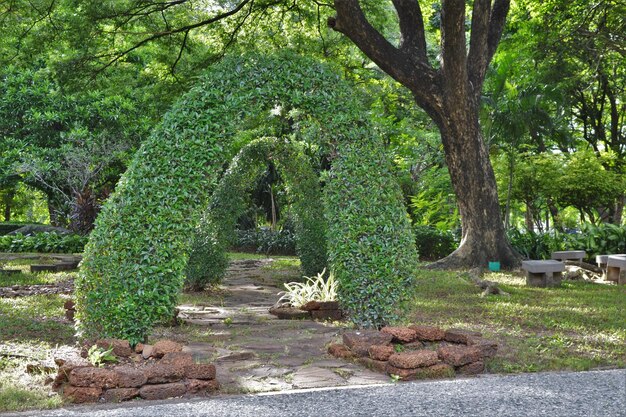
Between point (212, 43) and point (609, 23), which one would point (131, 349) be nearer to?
point (212, 43)

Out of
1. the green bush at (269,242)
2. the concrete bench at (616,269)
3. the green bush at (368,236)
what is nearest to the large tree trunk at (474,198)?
the concrete bench at (616,269)

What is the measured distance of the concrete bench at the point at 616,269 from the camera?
41.9 ft

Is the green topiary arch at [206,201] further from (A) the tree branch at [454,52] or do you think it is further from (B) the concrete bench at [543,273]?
(A) the tree branch at [454,52]

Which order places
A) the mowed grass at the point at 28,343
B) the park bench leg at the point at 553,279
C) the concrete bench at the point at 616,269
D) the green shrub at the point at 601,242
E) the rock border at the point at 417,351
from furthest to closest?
the green shrub at the point at 601,242 < the concrete bench at the point at 616,269 < the park bench leg at the point at 553,279 < the rock border at the point at 417,351 < the mowed grass at the point at 28,343

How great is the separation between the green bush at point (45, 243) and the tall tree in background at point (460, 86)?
32.2 ft

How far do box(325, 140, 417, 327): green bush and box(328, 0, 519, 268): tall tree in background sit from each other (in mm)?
6244

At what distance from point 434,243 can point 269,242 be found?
4.96 meters

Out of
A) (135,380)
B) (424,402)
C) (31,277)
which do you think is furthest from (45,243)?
(424,402)

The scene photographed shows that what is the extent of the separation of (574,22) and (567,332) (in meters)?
11.0

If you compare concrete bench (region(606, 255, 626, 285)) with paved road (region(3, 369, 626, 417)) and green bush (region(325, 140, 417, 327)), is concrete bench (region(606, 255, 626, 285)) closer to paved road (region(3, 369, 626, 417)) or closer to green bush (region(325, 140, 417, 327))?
green bush (region(325, 140, 417, 327))

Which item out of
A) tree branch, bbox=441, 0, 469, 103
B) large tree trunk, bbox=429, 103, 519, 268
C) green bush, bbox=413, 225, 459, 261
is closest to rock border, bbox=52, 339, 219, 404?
tree branch, bbox=441, 0, 469, 103

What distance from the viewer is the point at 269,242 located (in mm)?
20453

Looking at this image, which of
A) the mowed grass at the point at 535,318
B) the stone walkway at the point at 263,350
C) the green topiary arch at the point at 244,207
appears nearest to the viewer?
the stone walkway at the point at 263,350

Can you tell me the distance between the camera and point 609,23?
55.7ft
